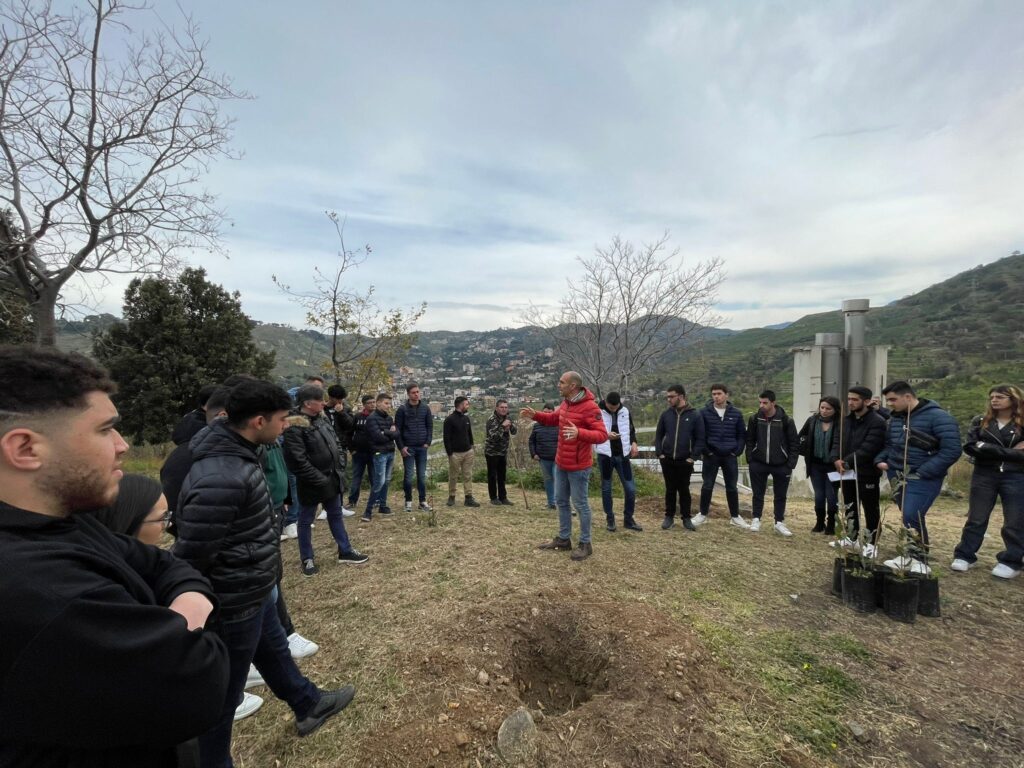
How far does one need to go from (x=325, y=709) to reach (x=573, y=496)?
3210mm

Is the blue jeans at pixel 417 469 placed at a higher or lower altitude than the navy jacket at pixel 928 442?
lower

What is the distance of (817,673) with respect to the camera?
3.21m

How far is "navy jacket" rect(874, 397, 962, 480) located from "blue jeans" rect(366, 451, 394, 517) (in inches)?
260

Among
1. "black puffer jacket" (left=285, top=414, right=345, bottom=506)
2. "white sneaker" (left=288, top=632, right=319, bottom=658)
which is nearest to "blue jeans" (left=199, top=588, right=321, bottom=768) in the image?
"white sneaker" (left=288, top=632, right=319, bottom=658)

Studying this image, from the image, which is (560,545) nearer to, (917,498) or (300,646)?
(300,646)

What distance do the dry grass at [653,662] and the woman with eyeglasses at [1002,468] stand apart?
363mm

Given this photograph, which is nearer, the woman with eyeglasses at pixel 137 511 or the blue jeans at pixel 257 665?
the woman with eyeglasses at pixel 137 511

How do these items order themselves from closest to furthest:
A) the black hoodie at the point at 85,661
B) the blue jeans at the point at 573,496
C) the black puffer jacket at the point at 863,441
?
the black hoodie at the point at 85,661 < the blue jeans at the point at 573,496 < the black puffer jacket at the point at 863,441

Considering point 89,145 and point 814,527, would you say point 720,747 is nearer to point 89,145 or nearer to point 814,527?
point 814,527

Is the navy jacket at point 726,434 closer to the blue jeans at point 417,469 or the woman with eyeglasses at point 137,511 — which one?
the blue jeans at point 417,469

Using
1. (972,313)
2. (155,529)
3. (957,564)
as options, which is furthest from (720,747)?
(972,313)

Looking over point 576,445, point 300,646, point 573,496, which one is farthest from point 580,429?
point 300,646

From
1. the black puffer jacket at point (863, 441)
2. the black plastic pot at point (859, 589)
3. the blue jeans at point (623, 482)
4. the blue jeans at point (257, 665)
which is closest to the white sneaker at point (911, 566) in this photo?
the black plastic pot at point (859, 589)

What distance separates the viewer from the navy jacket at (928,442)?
15.7 feet
